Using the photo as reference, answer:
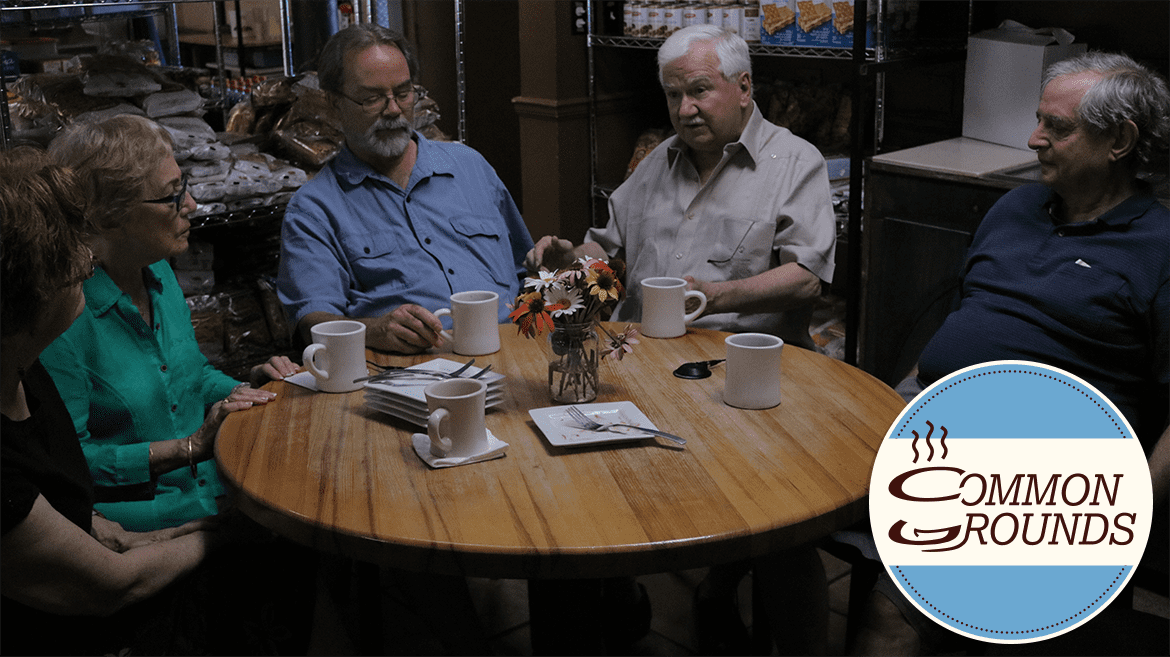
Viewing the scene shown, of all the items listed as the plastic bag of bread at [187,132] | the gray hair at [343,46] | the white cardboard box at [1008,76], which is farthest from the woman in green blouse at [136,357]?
the white cardboard box at [1008,76]

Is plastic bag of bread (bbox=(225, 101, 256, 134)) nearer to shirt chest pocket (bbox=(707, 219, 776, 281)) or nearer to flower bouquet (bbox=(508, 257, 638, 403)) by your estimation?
shirt chest pocket (bbox=(707, 219, 776, 281))

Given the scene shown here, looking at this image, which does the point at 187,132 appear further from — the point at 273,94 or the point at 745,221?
the point at 745,221

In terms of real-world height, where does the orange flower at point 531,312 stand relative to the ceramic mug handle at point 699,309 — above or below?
above

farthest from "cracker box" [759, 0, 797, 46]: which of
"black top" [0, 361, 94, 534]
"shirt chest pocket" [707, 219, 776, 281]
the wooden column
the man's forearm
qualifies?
"black top" [0, 361, 94, 534]

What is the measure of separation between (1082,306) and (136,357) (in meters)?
1.77

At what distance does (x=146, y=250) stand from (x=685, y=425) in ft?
3.37

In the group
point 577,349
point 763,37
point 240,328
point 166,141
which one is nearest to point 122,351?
point 166,141

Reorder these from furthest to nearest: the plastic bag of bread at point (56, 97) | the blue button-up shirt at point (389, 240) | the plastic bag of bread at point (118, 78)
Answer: the plastic bag of bread at point (118, 78), the plastic bag of bread at point (56, 97), the blue button-up shirt at point (389, 240)

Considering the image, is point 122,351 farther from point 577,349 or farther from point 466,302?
point 577,349

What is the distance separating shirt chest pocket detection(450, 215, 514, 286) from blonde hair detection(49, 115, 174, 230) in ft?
2.80

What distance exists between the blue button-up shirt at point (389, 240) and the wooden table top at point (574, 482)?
569 millimetres

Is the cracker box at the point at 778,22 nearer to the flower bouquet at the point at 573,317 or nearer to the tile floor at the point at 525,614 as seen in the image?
the tile floor at the point at 525,614

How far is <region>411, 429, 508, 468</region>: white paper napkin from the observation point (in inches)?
58.2

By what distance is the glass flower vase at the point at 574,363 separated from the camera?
1.68 meters
